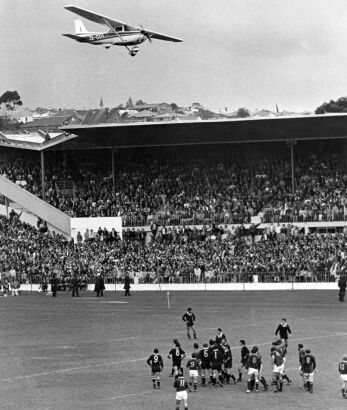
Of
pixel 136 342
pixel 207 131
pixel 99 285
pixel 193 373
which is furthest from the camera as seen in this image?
pixel 207 131

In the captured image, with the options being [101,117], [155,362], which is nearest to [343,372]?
[155,362]

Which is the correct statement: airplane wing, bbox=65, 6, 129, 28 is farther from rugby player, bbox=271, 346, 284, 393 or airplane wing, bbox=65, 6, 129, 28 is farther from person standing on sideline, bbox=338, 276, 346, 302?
rugby player, bbox=271, 346, 284, 393

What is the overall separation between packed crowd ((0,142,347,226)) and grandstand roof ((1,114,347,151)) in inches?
73.5

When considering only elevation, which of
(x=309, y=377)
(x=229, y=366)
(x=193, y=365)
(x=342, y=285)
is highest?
(x=342, y=285)

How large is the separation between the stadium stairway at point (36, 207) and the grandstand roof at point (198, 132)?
10.6 ft

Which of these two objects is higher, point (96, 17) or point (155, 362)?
point (96, 17)

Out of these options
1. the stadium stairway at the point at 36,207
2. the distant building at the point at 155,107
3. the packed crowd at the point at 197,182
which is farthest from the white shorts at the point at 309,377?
the distant building at the point at 155,107

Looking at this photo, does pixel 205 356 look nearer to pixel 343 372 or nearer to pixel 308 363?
pixel 308 363

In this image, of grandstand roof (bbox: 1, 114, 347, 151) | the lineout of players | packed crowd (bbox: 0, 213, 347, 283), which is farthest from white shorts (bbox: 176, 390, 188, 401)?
grandstand roof (bbox: 1, 114, 347, 151)

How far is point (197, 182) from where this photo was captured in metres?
70.7

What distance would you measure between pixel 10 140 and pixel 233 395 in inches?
1979

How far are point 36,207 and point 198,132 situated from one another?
11.9 meters

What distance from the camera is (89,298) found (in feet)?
173

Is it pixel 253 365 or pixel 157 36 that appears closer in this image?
pixel 253 365
